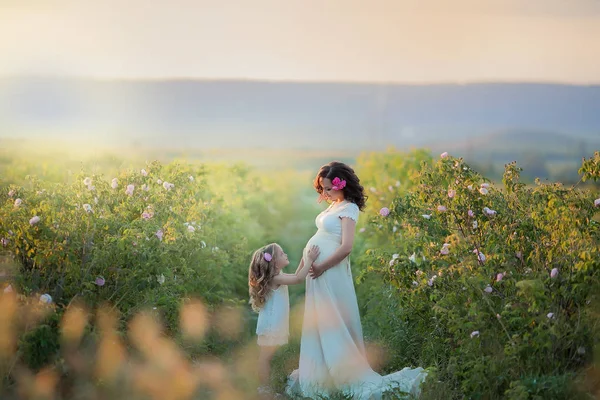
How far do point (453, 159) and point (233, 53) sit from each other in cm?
1205

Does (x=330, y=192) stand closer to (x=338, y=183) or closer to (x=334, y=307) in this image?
(x=338, y=183)

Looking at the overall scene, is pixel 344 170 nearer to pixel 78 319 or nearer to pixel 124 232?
pixel 124 232

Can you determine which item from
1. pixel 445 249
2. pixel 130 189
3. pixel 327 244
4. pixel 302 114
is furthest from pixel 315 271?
pixel 302 114

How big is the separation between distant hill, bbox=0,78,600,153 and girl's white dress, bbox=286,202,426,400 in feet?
21.4

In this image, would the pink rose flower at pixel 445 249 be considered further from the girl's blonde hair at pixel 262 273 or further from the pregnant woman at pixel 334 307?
the girl's blonde hair at pixel 262 273

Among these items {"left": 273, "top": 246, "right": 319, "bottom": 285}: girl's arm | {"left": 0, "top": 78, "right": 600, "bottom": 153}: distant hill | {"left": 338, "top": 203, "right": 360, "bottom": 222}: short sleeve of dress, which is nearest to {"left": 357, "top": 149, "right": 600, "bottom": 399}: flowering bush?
{"left": 338, "top": 203, "right": 360, "bottom": 222}: short sleeve of dress

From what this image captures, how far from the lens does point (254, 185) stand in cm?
1261

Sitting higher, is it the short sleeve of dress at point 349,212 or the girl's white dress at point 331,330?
the short sleeve of dress at point 349,212

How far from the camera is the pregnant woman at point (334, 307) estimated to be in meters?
5.81

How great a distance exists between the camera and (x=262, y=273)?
607 centimetres

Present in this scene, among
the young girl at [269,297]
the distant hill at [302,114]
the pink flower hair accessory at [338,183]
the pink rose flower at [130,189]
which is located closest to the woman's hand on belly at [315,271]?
the young girl at [269,297]

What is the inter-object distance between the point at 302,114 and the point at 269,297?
11.4 m

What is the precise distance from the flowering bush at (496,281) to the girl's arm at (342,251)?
364mm

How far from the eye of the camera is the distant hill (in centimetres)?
1273
